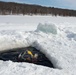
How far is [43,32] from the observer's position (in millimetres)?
11180

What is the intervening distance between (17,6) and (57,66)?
6326 cm

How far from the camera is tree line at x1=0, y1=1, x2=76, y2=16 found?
63156 mm

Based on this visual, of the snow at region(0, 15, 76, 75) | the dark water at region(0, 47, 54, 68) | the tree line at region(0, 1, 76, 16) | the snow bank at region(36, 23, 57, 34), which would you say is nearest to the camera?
the snow at region(0, 15, 76, 75)

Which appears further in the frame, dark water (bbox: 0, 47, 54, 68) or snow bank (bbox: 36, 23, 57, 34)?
snow bank (bbox: 36, 23, 57, 34)

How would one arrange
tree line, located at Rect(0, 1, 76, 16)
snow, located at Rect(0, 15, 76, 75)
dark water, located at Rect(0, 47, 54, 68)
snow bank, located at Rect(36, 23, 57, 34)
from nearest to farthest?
snow, located at Rect(0, 15, 76, 75) < dark water, located at Rect(0, 47, 54, 68) < snow bank, located at Rect(36, 23, 57, 34) < tree line, located at Rect(0, 1, 76, 16)

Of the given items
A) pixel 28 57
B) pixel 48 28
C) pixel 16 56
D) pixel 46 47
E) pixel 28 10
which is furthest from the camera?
pixel 28 10

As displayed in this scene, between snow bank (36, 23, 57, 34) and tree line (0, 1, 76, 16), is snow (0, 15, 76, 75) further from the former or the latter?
tree line (0, 1, 76, 16)

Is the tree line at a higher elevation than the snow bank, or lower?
lower

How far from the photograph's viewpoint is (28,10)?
6950 centimetres

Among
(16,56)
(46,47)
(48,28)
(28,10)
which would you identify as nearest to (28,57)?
(16,56)

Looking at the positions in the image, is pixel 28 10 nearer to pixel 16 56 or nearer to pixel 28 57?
pixel 16 56

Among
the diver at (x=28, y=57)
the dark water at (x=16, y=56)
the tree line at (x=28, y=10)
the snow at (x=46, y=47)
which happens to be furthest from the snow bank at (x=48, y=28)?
the tree line at (x=28, y=10)

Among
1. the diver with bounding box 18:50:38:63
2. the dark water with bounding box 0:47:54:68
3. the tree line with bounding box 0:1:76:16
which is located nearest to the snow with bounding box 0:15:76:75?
the dark water with bounding box 0:47:54:68

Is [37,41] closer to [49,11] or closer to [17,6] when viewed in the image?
[17,6]
